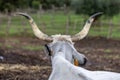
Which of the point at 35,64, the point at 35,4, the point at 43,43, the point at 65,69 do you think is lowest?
the point at 35,4

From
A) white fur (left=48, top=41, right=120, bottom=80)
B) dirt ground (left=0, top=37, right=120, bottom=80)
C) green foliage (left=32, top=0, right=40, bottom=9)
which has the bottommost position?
green foliage (left=32, top=0, right=40, bottom=9)

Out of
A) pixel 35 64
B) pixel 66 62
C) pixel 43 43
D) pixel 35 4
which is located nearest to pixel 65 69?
pixel 66 62

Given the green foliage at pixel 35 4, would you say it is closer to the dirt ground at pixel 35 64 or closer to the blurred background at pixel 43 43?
the blurred background at pixel 43 43

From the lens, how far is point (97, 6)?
34.3m

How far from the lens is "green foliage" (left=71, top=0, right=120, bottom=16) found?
113ft

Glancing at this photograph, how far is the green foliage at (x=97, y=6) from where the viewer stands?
34.3 m

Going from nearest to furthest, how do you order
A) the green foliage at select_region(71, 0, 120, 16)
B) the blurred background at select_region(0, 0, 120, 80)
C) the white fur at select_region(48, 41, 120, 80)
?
the white fur at select_region(48, 41, 120, 80) < the blurred background at select_region(0, 0, 120, 80) < the green foliage at select_region(71, 0, 120, 16)

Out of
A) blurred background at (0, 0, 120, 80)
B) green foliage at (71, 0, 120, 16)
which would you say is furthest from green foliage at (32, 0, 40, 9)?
green foliage at (71, 0, 120, 16)

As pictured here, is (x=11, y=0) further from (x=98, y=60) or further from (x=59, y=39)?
(x=59, y=39)

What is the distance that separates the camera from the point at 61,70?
6793 mm

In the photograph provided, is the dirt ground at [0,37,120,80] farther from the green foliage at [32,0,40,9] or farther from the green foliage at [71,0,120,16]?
the green foliage at [32,0,40,9]

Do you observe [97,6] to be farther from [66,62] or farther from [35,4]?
[66,62]

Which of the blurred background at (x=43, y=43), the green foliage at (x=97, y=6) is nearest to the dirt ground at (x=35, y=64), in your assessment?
the blurred background at (x=43, y=43)

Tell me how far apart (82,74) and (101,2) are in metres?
28.1
